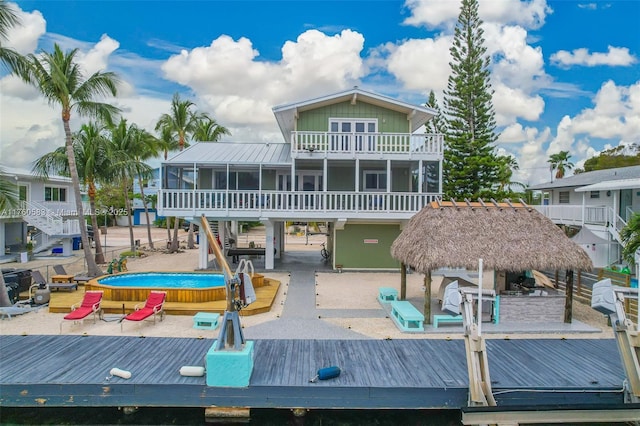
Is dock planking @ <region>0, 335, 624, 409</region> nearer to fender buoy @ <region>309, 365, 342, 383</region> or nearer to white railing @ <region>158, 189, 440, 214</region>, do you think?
fender buoy @ <region>309, 365, 342, 383</region>

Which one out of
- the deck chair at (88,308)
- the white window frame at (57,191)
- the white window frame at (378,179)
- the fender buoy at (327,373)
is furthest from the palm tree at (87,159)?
the fender buoy at (327,373)

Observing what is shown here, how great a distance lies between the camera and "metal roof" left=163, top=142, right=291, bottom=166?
59.7 feet

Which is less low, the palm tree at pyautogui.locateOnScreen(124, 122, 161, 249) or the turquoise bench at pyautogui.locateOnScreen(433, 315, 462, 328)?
the palm tree at pyautogui.locateOnScreen(124, 122, 161, 249)

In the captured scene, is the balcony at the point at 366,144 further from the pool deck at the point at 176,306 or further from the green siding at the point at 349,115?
the pool deck at the point at 176,306

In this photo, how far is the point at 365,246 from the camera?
19.2 meters

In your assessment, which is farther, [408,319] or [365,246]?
[365,246]

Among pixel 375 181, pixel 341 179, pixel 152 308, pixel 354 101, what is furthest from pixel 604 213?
pixel 152 308

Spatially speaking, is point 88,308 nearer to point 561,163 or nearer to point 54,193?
point 54,193

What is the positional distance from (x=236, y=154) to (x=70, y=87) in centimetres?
748

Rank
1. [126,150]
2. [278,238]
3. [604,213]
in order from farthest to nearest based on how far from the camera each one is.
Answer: [126,150]
[278,238]
[604,213]

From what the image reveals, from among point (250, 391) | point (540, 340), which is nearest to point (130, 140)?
point (250, 391)

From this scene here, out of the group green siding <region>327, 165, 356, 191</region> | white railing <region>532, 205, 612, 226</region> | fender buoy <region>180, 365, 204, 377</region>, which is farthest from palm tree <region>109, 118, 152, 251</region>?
white railing <region>532, 205, 612, 226</region>

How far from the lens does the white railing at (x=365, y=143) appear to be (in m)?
Result: 17.9

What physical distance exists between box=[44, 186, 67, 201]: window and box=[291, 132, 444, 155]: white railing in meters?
21.4
